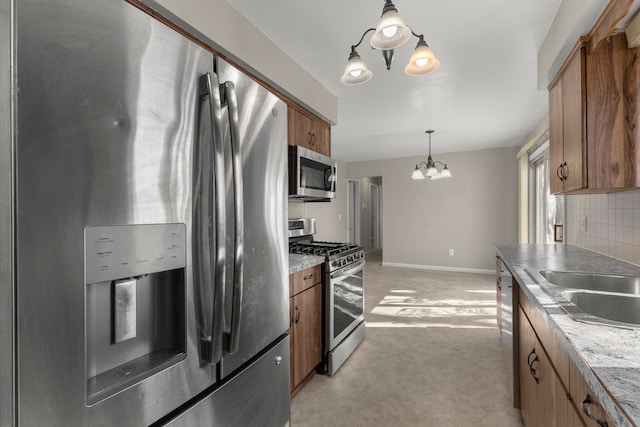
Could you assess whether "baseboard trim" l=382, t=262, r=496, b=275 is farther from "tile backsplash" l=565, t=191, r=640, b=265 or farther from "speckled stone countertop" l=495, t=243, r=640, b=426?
"speckled stone countertop" l=495, t=243, r=640, b=426

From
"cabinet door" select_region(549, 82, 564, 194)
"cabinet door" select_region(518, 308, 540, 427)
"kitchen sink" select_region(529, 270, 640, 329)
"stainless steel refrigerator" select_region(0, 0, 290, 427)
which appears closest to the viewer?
"stainless steel refrigerator" select_region(0, 0, 290, 427)

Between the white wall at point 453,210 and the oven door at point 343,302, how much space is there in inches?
152

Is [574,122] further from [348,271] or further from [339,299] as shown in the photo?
[339,299]

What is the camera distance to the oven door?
2.26 m

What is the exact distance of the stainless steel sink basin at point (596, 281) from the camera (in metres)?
1.48

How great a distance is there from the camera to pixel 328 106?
119 inches

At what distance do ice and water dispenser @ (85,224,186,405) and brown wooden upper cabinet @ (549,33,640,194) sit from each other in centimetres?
191

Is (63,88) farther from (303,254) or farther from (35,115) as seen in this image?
(303,254)

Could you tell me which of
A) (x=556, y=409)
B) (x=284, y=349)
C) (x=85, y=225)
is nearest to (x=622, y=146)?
(x=556, y=409)

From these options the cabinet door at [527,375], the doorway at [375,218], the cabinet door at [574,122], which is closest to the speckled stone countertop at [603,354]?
the cabinet door at [527,375]

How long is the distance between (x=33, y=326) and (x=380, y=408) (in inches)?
75.5

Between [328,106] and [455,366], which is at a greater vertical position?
[328,106]

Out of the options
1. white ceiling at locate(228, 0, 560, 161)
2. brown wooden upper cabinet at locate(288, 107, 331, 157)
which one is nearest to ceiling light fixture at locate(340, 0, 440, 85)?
white ceiling at locate(228, 0, 560, 161)

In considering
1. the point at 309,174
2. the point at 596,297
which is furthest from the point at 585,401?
the point at 309,174
